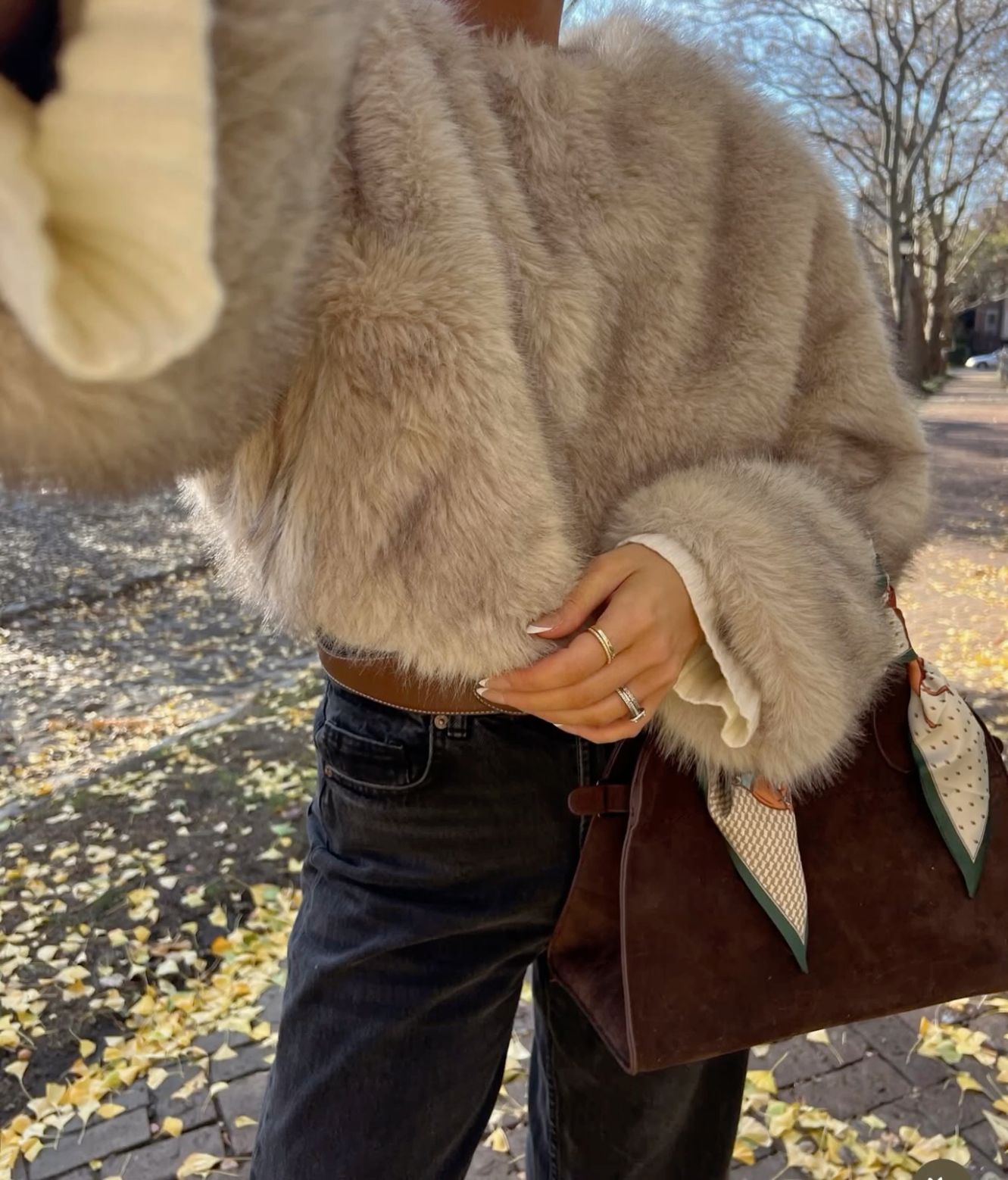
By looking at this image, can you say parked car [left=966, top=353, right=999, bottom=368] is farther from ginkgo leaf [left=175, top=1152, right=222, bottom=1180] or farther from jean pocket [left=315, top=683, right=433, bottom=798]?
jean pocket [left=315, top=683, right=433, bottom=798]

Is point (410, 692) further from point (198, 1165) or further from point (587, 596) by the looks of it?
point (198, 1165)

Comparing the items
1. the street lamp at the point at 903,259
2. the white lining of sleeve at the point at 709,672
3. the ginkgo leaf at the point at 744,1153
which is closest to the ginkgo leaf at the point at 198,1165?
the ginkgo leaf at the point at 744,1153

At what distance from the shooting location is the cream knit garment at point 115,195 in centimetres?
54

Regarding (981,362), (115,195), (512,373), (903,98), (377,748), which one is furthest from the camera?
(981,362)

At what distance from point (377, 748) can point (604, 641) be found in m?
0.32

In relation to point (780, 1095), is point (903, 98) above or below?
above

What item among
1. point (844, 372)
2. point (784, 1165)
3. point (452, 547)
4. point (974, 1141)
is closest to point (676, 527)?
point (452, 547)

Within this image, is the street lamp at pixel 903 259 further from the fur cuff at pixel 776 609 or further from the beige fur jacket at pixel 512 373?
the fur cuff at pixel 776 609

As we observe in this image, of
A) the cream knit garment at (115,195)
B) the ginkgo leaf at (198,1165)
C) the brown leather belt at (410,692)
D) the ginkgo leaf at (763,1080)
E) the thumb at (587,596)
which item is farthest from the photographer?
the ginkgo leaf at (763,1080)

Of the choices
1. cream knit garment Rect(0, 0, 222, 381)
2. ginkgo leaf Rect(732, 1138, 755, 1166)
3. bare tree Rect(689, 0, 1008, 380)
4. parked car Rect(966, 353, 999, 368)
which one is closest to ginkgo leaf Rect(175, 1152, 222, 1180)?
ginkgo leaf Rect(732, 1138, 755, 1166)

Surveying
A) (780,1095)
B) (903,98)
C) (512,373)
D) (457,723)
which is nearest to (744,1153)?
(780,1095)

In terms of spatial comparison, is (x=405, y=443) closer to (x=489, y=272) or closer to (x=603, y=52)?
(x=489, y=272)

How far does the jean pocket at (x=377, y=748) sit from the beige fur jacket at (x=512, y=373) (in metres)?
0.13

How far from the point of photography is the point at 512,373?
37.6 inches
